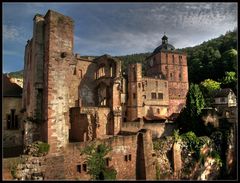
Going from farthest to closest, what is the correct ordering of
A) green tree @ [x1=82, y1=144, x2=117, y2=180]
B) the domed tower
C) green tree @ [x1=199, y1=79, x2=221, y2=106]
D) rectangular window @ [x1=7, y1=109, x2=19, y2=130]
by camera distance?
the domed tower < green tree @ [x1=199, y1=79, x2=221, y2=106] < rectangular window @ [x1=7, y1=109, x2=19, y2=130] < green tree @ [x1=82, y1=144, x2=117, y2=180]

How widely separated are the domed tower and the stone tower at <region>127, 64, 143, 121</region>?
452 inches

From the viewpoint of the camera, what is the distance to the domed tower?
56.2m

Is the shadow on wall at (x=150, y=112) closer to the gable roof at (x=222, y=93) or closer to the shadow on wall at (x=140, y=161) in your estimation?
the gable roof at (x=222, y=93)

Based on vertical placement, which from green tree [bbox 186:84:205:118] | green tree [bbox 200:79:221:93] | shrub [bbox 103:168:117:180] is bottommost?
shrub [bbox 103:168:117:180]

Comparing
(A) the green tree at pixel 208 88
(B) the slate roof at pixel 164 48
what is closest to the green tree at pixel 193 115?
(A) the green tree at pixel 208 88

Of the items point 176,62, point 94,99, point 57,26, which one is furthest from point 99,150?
point 176,62

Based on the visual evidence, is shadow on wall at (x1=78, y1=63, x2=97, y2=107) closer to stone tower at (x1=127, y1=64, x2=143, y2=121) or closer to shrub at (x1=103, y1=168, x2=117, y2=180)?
stone tower at (x1=127, y1=64, x2=143, y2=121)

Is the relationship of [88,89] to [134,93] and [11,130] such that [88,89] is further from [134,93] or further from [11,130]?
[11,130]

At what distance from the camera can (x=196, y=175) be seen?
23.5 m

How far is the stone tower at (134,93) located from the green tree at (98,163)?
26640mm

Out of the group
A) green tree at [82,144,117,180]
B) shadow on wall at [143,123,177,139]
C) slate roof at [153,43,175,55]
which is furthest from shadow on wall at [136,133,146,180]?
slate roof at [153,43,175,55]

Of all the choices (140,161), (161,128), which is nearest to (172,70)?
(161,128)

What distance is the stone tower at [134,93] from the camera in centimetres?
4541

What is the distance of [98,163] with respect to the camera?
59.7ft
